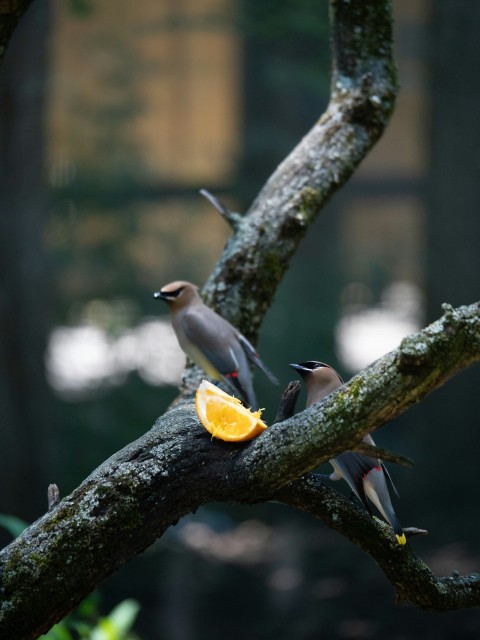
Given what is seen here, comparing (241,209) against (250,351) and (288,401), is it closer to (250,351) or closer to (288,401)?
(250,351)

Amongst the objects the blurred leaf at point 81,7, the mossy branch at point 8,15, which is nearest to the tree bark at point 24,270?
the blurred leaf at point 81,7

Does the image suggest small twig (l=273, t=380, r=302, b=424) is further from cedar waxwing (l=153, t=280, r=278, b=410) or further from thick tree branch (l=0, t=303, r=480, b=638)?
cedar waxwing (l=153, t=280, r=278, b=410)

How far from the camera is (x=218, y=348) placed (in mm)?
2256

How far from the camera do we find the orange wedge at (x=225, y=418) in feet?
5.05

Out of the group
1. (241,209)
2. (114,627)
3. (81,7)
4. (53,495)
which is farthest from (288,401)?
(241,209)

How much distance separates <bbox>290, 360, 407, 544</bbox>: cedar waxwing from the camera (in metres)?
1.67

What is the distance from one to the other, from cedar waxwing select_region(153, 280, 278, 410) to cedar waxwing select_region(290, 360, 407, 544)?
0.41m

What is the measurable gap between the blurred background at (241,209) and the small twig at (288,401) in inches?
147

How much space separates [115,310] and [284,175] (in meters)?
3.46

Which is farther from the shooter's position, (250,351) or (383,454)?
(250,351)

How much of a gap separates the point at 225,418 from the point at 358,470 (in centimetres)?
29

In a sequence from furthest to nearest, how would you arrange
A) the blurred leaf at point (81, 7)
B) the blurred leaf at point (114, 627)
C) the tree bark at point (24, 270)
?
the blurred leaf at point (81, 7) → the tree bark at point (24, 270) → the blurred leaf at point (114, 627)

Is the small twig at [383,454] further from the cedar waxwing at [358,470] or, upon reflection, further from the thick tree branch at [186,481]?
the cedar waxwing at [358,470]

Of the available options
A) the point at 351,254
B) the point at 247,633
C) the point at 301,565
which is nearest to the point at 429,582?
the point at 247,633
